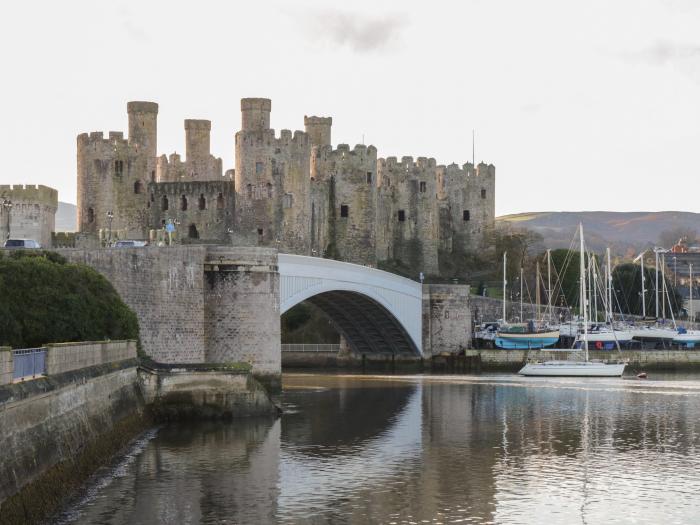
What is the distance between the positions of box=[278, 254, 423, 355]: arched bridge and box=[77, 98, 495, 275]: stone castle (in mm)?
7724

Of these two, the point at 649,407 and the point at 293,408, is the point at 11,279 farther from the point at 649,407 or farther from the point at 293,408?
the point at 649,407

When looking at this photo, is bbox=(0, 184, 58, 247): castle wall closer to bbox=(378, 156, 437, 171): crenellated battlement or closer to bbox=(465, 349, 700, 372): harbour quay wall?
bbox=(465, 349, 700, 372): harbour quay wall

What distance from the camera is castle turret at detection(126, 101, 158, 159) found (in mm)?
69500

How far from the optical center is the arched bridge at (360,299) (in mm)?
46469

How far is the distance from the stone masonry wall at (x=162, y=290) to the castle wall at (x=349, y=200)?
36.0 meters

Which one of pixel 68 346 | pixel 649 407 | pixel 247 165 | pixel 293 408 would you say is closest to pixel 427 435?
pixel 293 408

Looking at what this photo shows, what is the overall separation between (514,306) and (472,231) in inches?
404

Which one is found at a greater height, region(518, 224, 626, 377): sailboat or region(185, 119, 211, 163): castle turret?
region(185, 119, 211, 163): castle turret

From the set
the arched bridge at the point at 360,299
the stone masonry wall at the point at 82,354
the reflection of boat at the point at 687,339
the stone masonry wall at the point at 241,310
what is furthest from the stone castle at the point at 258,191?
the stone masonry wall at the point at 82,354

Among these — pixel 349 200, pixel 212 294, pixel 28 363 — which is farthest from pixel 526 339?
pixel 28 363

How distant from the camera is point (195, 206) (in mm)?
71750

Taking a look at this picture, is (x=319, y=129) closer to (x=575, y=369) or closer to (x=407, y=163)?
(x=407, y=163)

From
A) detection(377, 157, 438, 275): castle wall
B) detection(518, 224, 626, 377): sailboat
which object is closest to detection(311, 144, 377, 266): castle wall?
detection(377, 157, 438, 275): castle wall

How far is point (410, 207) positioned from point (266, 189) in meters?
14.7
